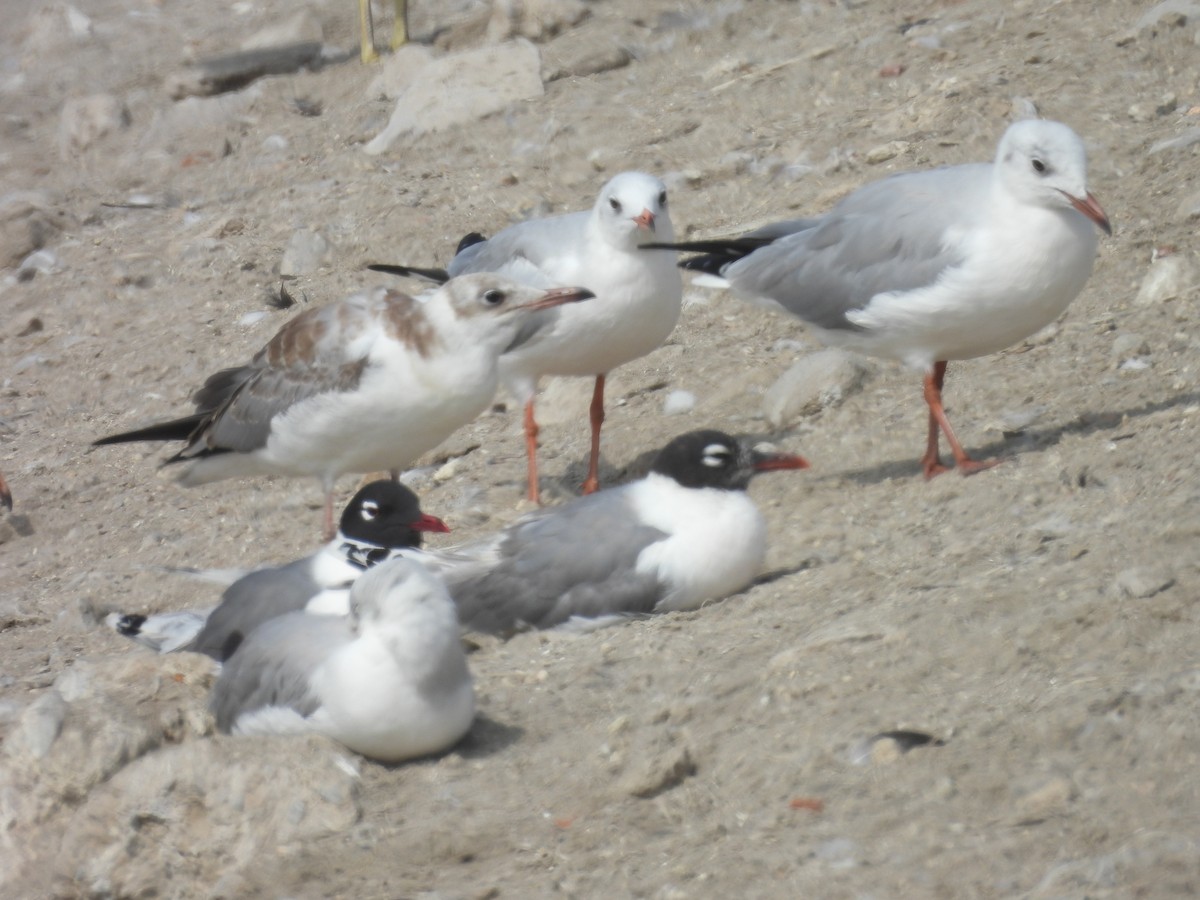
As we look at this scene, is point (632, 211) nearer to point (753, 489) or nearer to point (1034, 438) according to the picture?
point (753, 489)

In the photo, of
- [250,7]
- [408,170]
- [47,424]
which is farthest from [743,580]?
[250,7]

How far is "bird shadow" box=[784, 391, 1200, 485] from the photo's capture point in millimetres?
6672

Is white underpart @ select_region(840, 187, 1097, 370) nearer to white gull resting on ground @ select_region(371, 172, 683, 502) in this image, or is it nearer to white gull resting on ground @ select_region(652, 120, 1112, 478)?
white gull resting on ground @ select_region(652, 120, 1112, 478)

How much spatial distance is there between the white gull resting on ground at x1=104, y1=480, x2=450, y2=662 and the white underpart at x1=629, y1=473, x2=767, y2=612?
0.79m

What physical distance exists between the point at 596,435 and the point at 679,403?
571 millimetres

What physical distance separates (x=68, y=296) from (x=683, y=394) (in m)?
4.99

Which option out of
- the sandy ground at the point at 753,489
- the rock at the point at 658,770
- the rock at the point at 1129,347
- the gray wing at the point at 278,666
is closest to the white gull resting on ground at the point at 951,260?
the sandy ground at the point at 753,489

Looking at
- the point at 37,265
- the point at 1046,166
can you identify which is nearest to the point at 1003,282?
the point at 1046,166

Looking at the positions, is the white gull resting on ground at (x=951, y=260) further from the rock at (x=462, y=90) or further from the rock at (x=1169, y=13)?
the rock at (x=462, y=90)

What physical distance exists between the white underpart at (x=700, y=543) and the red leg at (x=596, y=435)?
1637 mm

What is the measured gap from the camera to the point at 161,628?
21.2ft

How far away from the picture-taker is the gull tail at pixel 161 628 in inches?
251

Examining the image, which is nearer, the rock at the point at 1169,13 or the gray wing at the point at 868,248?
the gray wing at the point at 868,248

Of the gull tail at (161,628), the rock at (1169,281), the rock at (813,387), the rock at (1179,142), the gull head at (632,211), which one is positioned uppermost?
the gull head at (632,211)
